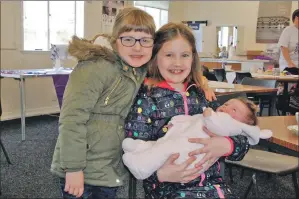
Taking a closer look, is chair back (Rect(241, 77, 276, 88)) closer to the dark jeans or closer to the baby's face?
the baby's face

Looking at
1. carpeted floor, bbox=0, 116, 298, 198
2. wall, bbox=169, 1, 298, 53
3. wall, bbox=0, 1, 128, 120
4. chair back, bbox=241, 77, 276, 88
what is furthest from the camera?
wall, bbox=169, 1, 298, 53

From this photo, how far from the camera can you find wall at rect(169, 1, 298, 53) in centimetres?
770

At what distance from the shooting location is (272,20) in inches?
293

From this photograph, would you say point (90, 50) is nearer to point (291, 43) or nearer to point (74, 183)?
point (74, 183)

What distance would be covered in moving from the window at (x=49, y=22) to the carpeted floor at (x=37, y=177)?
5.94ft

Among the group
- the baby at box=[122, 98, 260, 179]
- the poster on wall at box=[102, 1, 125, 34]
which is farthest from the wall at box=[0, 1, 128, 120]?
the baby at box=[122, 98, 260, 179]

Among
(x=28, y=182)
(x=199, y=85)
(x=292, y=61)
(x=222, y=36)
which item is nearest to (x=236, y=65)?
(x=222, y=36)

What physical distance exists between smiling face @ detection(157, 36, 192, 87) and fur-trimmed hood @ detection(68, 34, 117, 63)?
0.19 meters

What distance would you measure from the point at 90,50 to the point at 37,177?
198cm

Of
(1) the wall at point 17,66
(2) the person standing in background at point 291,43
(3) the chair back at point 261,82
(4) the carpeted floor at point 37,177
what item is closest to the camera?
(4) the carpeted floor at point 37,177

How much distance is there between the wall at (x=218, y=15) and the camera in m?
7.70

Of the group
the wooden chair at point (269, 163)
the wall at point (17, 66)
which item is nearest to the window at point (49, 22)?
the wall at point (17, 66)

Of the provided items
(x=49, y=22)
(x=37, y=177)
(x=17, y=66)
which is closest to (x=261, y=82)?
(x=37, y=177)

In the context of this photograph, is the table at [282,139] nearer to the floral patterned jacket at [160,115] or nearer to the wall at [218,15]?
the floral patterned jacket at [160,115]
